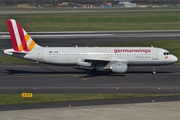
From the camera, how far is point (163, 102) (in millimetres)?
43531

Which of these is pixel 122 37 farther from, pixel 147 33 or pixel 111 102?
pixel 111 102

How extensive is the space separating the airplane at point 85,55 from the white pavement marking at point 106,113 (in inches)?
816

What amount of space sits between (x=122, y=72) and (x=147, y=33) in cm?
5908

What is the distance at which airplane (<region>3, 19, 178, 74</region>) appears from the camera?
62.4 m

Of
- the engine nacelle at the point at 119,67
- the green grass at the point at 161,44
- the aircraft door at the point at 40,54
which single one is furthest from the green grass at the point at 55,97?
the green grass at the point at 161,44

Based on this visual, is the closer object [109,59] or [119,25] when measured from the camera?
[109,59]

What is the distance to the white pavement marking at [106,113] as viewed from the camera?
3653 cm

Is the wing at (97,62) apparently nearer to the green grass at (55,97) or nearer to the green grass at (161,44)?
the green grass at (55,97)

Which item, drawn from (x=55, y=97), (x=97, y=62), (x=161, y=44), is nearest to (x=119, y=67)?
(x=97, y=62)

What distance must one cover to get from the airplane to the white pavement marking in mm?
20738

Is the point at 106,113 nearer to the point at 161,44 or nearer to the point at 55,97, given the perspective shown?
the point at 55,97

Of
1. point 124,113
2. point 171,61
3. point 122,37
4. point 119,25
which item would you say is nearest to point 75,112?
point 124,113

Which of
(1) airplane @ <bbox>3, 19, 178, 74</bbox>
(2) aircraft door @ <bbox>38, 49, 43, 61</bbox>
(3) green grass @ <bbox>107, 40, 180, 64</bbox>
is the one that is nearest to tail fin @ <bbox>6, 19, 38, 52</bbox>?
(1) airplane @ <bbox>3, 19, 178, 74</bbox>

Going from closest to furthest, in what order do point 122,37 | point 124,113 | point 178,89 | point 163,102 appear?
point 124,113 < point 163,102 < point 178,89 < point 122,37
